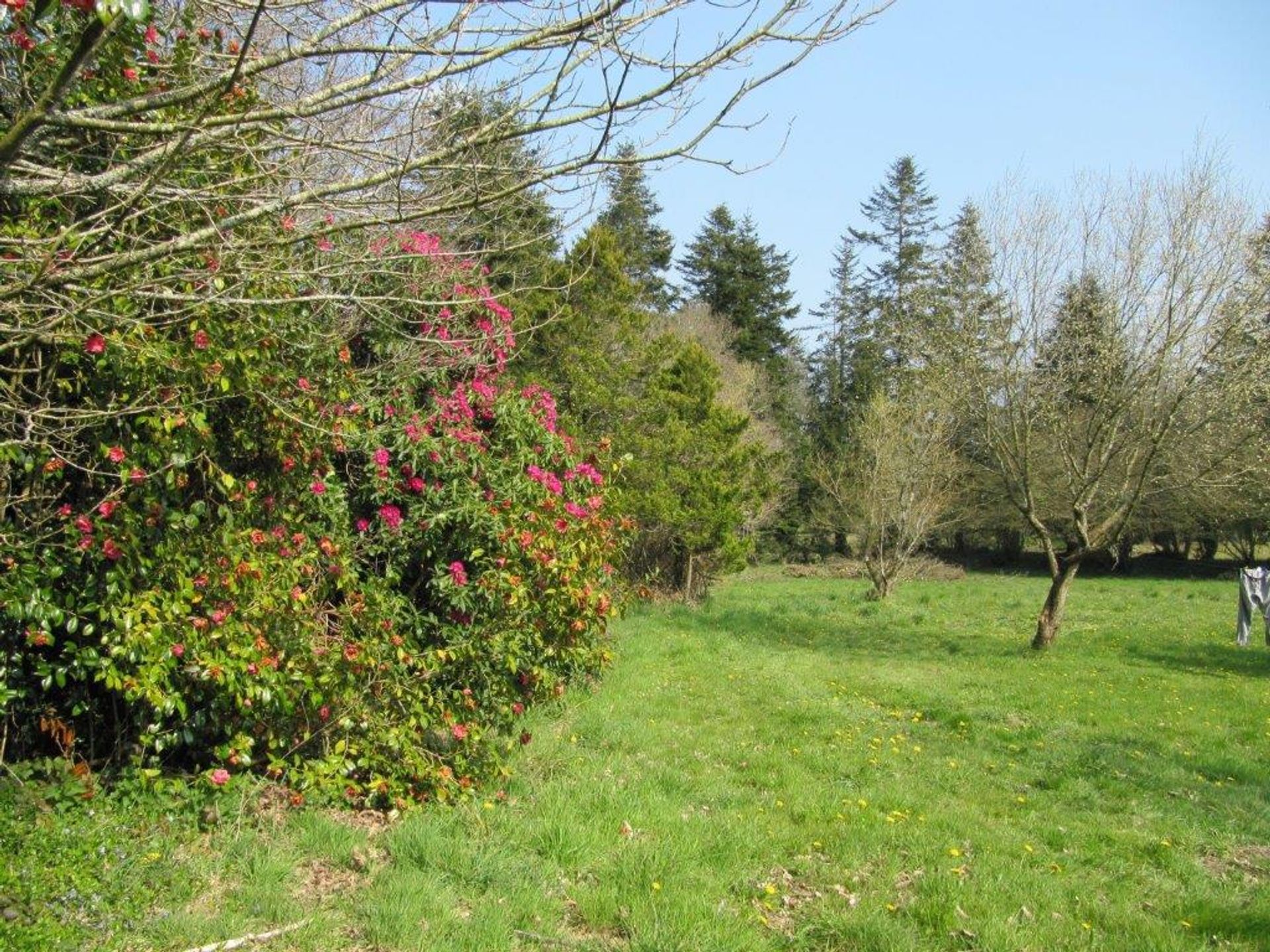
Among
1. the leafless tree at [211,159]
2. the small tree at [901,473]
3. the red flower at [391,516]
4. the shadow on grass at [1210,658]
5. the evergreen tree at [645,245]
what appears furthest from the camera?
the evergreen tree at [645,245]

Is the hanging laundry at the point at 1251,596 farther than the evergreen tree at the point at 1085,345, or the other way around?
the hanging laundry at the point at 1251,596

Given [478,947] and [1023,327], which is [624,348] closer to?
[1023,327]

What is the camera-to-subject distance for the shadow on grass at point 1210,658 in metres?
12.2

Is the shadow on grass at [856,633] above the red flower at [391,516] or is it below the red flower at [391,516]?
below

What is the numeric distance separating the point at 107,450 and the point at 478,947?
8.89 feet

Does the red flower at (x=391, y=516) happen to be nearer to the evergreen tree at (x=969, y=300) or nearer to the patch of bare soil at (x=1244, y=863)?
the patch of bare soil at (x=1244, y=863)

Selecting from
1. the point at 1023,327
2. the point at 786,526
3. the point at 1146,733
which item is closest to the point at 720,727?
the point at 1146,733

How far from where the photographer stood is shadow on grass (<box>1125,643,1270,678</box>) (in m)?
12.2

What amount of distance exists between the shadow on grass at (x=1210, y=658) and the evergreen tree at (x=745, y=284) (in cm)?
2568

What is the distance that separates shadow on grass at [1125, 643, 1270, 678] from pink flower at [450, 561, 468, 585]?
35.7 feet

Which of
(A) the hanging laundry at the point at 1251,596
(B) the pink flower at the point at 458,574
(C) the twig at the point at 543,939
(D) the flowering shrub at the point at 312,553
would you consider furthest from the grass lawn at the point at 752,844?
(A) the hanging laundry at the point at 1251,596

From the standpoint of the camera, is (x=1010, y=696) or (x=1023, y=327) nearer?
(x=1010, y=696)

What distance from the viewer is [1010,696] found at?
1027 cm

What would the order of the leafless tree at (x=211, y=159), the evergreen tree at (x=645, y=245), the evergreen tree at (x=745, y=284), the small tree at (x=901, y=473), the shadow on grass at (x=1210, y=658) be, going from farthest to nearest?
A: the evergreen tree at (x=745, y=284)
the evergreen tree at (x=645, y=245)
the small tree at (x=901, y=473)
the shadow on grass at (x=1210, y=658)
the leafless tree at (x=211, y=159)
